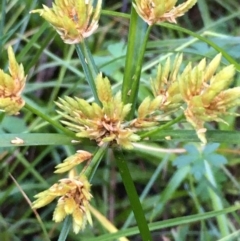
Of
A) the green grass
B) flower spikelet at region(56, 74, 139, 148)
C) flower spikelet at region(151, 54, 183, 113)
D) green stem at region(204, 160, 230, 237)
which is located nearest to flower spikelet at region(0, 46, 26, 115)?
flower spikelet at region(56, 74, 139, 148)

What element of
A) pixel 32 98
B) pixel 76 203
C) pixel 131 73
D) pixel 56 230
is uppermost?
pixel 32 98

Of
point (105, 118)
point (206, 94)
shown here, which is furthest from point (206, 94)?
point (105, 118)

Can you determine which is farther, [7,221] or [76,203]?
[7,221]

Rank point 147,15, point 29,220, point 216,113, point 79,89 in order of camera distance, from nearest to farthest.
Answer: point 216,113 < point 147,15 < point 29,220 < point 79,89

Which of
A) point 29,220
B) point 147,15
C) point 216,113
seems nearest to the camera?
point 216,113

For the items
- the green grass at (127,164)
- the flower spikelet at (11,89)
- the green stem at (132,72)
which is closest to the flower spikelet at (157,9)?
the green stem at (132,72)

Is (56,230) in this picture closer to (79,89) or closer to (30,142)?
(79,89)

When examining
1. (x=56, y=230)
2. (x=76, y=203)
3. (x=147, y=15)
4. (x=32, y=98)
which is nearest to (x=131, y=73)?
(x=147, y=15)
